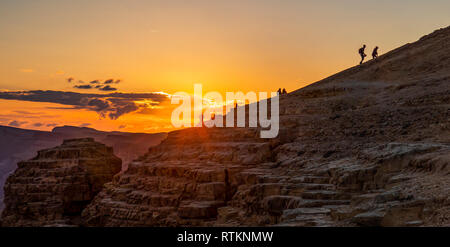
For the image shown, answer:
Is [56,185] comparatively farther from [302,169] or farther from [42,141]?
[42,141]

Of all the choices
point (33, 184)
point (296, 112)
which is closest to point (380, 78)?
point (296, 112)

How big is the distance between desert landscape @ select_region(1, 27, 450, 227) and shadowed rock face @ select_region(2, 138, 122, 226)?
102mm

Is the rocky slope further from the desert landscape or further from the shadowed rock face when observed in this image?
the shadowed rock face

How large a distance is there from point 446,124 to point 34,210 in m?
35.5

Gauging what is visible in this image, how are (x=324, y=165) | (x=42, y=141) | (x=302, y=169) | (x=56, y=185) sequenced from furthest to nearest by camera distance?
1. (x=42, y=141)
2. (x=56, y=185)
3. (x=302, y=169)
4. (x=324, y=165)

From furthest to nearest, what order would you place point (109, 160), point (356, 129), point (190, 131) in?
1. point (109, 160)
2. point (190, 131)
3. point (356, 129)

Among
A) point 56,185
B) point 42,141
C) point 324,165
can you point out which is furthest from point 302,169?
point 42,141

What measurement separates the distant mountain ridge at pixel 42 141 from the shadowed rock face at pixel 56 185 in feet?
341

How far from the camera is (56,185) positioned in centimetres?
5203

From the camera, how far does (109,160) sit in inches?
2283

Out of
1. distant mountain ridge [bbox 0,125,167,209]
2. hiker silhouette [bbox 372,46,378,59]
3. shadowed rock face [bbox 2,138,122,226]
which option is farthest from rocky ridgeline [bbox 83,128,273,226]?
distant mountain ridge [bbox 0,125,167,209]

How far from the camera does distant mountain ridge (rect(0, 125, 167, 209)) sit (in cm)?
16588

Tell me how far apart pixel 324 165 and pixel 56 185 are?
29.0 metres
